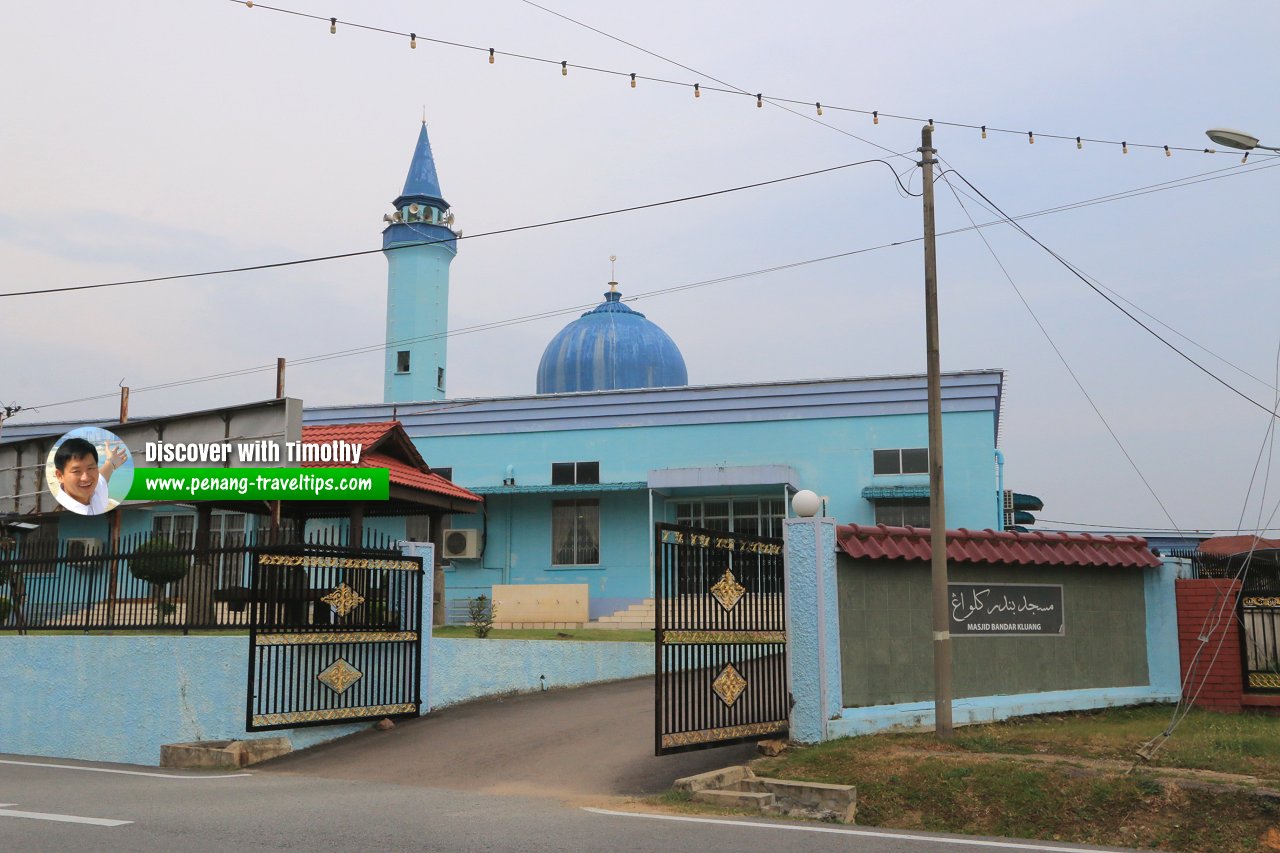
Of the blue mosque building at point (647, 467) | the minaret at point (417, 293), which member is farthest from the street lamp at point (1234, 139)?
the minaret at point (417, 293)

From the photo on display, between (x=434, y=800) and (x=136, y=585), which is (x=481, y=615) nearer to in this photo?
(x=136, y=585)

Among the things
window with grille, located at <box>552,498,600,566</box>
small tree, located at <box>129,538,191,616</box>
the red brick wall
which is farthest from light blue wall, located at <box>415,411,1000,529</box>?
small tree, located at <box>129,538,191,616</box>

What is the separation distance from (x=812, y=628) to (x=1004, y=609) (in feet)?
11.8

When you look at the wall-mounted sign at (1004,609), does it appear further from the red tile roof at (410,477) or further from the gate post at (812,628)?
the red tile roof at (410,477)

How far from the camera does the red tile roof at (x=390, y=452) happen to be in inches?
792

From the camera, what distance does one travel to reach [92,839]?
7543mm

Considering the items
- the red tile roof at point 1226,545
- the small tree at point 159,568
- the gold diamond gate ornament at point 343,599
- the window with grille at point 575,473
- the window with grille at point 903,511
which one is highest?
the window with grille at point 575,473

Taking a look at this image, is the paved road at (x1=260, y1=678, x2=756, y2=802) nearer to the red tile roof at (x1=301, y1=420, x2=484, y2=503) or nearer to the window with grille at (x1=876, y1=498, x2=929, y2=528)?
the red tile roof at (x1=301, y1=420, x2=484, y2=503)

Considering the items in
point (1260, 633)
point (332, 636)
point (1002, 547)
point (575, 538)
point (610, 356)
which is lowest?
point (1260, 633)

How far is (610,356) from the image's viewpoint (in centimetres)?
3644

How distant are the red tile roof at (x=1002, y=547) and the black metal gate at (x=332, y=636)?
5.32 m

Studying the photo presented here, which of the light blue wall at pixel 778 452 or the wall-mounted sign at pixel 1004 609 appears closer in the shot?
the wall-mounted sign at pixel 1004 609

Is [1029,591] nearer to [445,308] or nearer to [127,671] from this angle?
[127,671]

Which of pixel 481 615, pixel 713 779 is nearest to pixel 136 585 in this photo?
pixel 713 779
